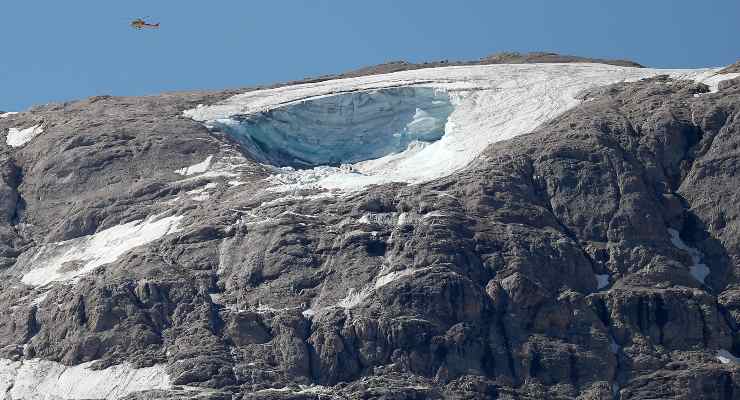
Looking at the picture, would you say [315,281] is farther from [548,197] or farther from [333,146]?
[333,146]

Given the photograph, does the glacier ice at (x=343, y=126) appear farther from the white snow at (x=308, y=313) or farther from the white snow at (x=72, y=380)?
the white snow at (x=72, y=380)

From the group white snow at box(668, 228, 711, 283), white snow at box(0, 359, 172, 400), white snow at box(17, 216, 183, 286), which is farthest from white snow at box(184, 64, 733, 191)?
white snow at box(0, 359, 172, 400)

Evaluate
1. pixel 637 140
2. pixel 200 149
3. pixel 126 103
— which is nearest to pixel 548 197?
pixel 637 140

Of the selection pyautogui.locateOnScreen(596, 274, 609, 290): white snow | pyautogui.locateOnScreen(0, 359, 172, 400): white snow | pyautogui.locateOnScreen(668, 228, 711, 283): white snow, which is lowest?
pyautogui.locateOnScreen(0, 359, 172, 400): white snow

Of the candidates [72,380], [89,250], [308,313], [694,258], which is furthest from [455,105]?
[72,380]

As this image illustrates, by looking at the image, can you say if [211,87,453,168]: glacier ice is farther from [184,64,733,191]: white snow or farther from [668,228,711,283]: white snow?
[668,228,711,283]: white snow

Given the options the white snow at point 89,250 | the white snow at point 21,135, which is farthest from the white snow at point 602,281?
the white snow at point 21,135
